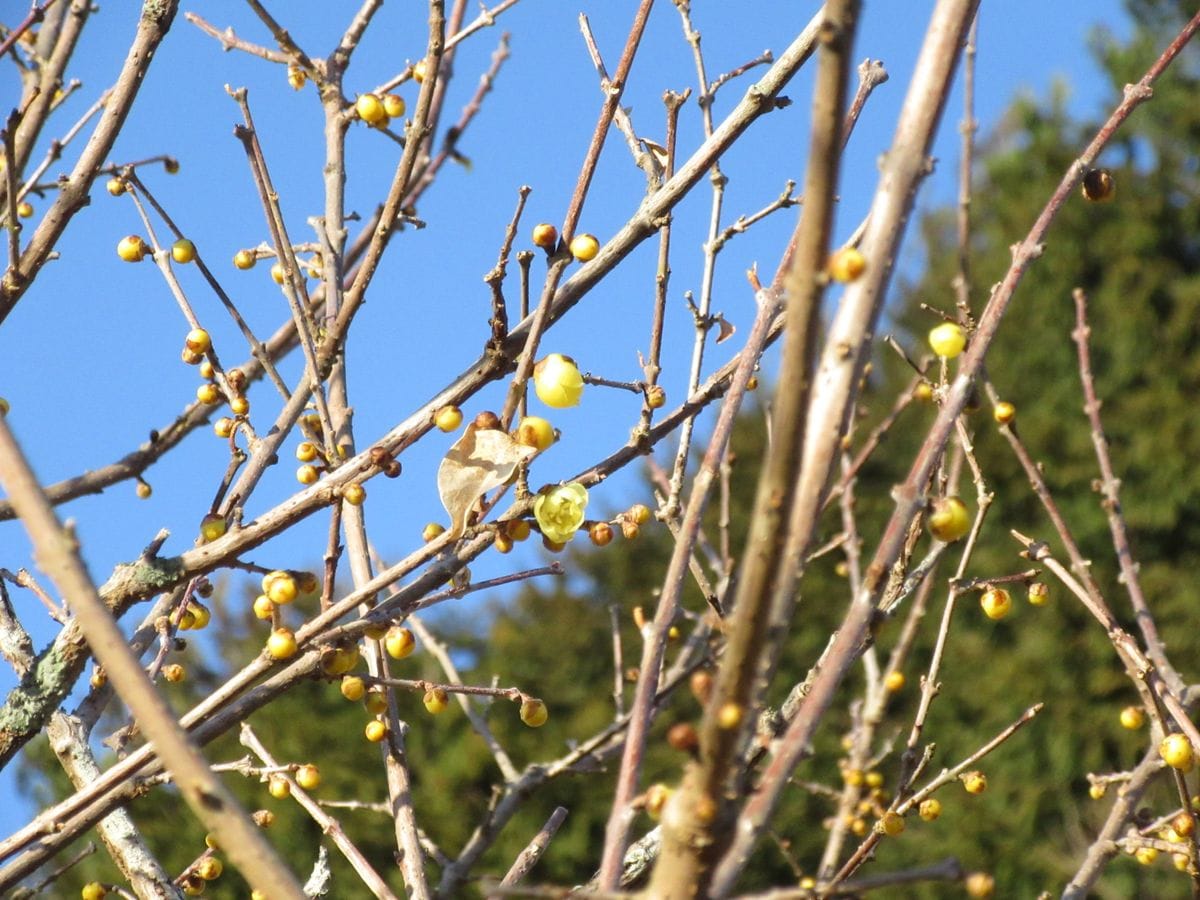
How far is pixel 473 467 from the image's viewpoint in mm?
1573

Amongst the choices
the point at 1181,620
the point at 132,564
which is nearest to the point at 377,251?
the point at 132,564

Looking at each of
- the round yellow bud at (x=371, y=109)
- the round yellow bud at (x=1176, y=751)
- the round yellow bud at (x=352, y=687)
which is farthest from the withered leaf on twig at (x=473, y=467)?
the round yellow bud at (x=1176, y=751)

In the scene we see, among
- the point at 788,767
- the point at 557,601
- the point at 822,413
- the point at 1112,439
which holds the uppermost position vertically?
the point at 822,413

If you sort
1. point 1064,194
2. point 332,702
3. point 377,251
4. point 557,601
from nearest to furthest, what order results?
point 1064,194, point 377,251, point 332,702, point 557,601

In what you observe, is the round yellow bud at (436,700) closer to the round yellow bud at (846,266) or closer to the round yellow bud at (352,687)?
the round yellow bud at (352,687)

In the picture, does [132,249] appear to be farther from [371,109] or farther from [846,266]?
[846,266]

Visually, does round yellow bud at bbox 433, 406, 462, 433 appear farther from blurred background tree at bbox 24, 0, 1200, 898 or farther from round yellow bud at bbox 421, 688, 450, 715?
blurred background tree at bbox 24, 0, 1200, 898

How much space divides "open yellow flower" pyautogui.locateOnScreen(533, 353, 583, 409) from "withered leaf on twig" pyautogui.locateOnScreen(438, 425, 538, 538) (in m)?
0.15

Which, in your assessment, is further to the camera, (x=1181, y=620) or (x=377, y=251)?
(x=1181, y=620)

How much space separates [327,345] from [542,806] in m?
6.55

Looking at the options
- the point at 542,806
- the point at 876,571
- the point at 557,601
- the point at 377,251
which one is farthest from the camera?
the point at 557,601

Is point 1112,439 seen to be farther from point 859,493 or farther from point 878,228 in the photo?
point 878,228

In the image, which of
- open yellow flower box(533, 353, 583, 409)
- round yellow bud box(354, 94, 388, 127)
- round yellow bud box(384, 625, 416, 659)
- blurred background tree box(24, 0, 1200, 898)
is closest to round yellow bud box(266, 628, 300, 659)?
round yellow bud box(384, 625, 416, 659)

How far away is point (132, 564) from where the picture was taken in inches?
64.2
